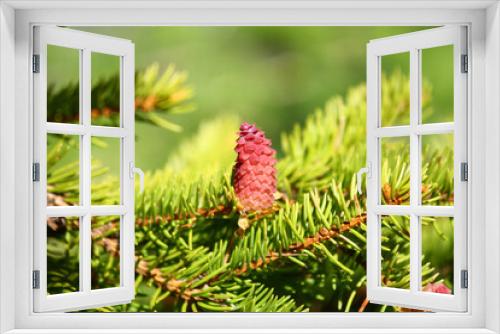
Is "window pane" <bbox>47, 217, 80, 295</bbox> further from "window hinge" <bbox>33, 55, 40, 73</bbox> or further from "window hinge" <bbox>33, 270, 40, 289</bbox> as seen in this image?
"window hinge" <bbox>33, 55, 40, 73</bbox>

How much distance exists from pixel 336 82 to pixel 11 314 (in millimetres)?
1534

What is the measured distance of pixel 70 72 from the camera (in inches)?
101

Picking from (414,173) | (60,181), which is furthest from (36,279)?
(414,173)

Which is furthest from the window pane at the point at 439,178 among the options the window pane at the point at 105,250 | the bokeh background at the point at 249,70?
the window pane at the point at 105,250

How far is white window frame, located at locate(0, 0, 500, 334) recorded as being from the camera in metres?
1.61

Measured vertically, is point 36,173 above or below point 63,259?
above

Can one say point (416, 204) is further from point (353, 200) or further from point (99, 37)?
point (99, 37)

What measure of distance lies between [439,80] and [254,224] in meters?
0.94

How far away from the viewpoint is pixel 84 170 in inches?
69.7

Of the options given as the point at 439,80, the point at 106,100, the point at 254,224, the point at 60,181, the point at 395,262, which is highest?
the point at 439,80

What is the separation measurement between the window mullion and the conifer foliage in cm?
9

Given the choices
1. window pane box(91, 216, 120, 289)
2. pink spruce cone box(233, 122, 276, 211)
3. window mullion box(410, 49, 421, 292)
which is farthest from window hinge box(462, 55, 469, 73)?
window pane box(91, 216, 120, 289)

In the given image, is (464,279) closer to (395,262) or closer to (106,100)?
(395,262)
